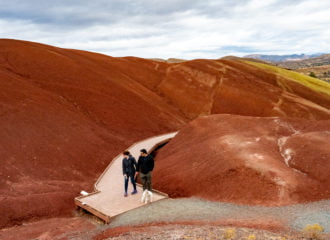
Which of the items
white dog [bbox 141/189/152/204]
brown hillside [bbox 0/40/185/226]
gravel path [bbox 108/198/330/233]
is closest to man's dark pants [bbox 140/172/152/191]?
white dog [bbox 141/189/152/204]

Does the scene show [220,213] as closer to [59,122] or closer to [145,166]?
[145,166]

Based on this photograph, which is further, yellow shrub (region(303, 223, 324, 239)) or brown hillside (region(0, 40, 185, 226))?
brown hillside (region(0, 40, 185, 226))

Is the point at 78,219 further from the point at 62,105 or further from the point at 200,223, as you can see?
the point at 62,105

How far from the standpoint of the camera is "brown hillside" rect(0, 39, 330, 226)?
16266 mm

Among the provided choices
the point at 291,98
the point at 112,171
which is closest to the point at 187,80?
the point at 291,98

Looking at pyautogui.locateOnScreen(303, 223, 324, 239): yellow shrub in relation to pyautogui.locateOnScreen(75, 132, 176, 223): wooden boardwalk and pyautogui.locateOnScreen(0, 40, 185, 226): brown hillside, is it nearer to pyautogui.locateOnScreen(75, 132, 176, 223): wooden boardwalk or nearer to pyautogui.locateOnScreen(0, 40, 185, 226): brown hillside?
pyautogui.locateOnScreen(75, 132, 176, 223): wooden boardwalk

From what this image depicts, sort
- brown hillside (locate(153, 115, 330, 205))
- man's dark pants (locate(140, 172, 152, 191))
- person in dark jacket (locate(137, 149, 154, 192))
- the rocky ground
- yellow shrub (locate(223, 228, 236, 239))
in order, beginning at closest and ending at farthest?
yellow shrub (locate(223, 228, 236, 239)) → the rocky ground → person in dark jacket (locate(137, 149, 154, 192)) → man's dark pants (locate(140, 172, 152, 191)) → brown hillside (locate(153, 115, 330, 205))

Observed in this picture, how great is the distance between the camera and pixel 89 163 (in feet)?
66.3

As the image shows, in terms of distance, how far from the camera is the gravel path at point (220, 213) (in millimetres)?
10211

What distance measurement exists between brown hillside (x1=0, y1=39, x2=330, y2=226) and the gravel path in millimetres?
4572

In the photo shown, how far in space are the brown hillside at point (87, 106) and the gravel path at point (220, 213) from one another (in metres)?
4.57

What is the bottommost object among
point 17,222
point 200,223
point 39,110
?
point 17,222

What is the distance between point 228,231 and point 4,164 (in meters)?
13.3

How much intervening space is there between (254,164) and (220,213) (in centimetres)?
355
